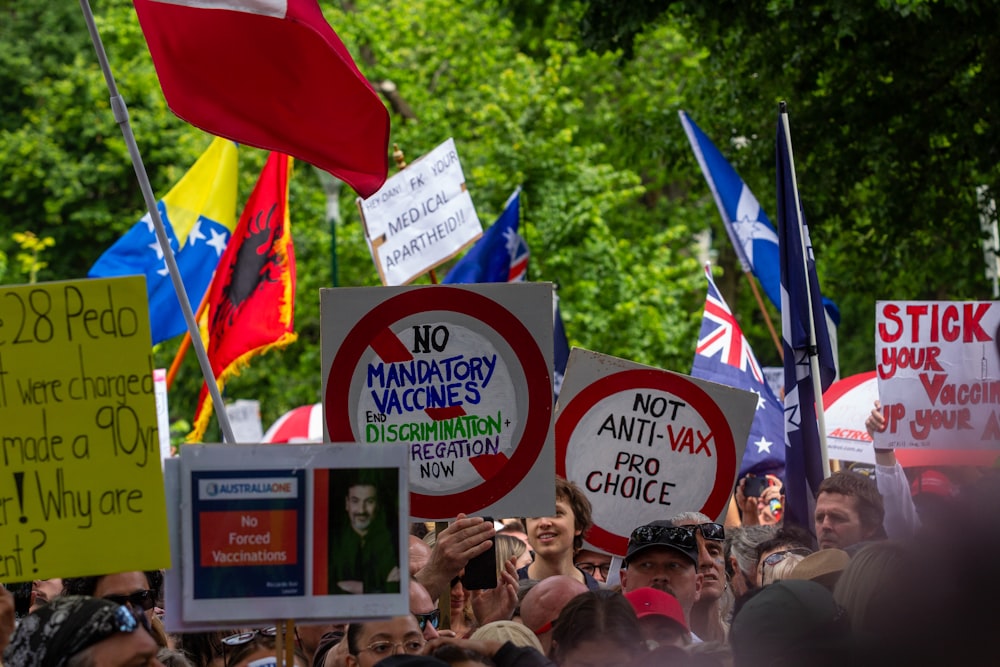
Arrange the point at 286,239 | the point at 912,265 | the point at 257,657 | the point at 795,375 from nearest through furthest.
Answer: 1. the point at 257,657
2. the point at 795,375
3. the point at 286,239
4. the point at 912,265

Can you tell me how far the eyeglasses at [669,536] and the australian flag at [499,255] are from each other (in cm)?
693

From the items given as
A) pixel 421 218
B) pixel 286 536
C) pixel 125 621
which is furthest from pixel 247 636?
pixel 421 218

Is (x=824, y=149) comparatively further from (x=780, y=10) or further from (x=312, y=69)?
(x=312, y=69)

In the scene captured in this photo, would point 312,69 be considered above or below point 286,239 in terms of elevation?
above

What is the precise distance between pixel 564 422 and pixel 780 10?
19.6 feet

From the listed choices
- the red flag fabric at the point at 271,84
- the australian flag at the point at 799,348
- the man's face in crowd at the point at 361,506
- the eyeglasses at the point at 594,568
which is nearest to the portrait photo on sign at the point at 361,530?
the man's face in crowd at the point at 361,506

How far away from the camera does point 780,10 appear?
36.8ft

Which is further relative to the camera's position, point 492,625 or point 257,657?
point 257,657

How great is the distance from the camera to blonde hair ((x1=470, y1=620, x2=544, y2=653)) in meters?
4.25

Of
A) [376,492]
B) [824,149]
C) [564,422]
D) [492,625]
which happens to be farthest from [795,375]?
[824,149]

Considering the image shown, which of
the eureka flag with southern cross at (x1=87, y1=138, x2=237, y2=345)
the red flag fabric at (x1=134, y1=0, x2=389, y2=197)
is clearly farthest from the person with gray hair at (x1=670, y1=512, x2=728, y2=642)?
the eureka flag with southern cross at (x1=87, y1=138, x2=237, y2=345)

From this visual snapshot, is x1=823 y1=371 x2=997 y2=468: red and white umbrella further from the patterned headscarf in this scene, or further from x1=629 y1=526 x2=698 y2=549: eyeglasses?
the patterned headscarf

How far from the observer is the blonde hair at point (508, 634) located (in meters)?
4.25

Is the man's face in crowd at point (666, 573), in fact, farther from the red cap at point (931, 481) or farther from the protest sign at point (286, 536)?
the red cap at point (931, 481)
